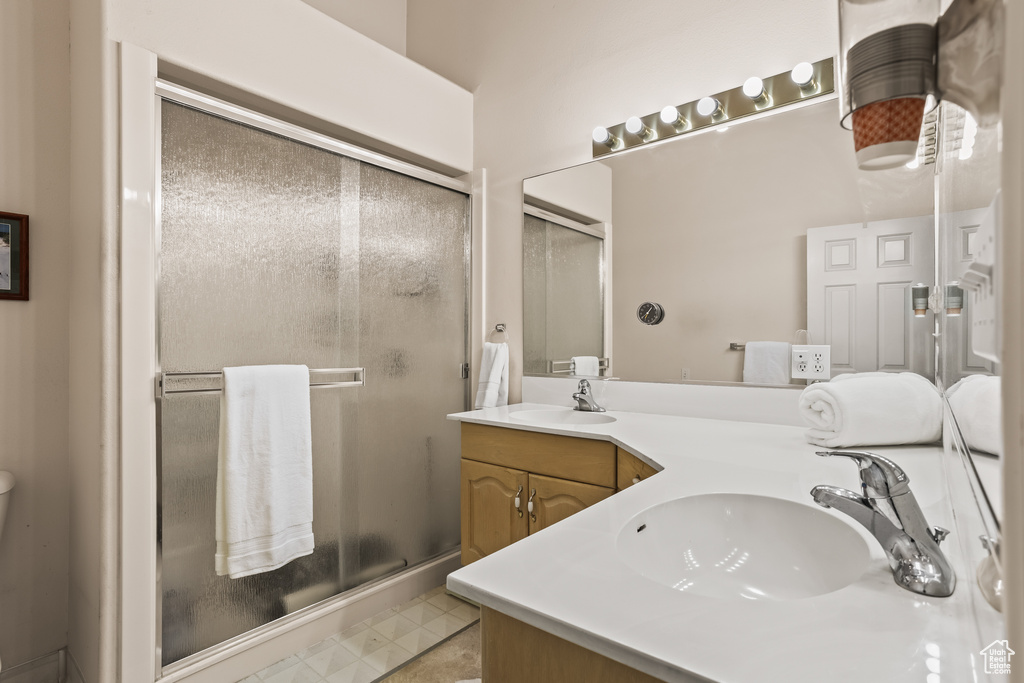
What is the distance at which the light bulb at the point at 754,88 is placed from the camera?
5.44ft

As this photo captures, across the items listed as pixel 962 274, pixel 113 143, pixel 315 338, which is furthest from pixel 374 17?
pixel 962 274

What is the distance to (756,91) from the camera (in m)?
1.66

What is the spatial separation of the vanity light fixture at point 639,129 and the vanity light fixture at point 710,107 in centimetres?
21

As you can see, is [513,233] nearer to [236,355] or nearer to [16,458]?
[236,355]

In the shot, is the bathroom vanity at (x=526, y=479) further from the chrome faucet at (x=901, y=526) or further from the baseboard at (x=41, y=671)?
the baseboard at (x=41, y=671)

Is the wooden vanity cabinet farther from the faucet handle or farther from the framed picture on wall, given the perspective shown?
the framed picture on wall

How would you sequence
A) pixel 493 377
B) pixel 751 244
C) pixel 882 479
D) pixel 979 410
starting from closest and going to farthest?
1. pixel 979 410
2. pixel 882 479
3. pixel 751 244
4. pixel 493 377

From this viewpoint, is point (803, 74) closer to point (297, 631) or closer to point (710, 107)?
point (710, 107)

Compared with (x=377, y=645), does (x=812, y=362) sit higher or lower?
higher

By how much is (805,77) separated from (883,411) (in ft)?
3.52

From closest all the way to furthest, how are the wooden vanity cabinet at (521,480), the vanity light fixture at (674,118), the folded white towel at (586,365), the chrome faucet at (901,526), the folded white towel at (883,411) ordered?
the chrome faucet at (901,526) < the folded white towel at (883,411) < the wooden vanity cabinet at (521,480) < the vanity light fixture at (674,118) < the folded white towel at (586,365)

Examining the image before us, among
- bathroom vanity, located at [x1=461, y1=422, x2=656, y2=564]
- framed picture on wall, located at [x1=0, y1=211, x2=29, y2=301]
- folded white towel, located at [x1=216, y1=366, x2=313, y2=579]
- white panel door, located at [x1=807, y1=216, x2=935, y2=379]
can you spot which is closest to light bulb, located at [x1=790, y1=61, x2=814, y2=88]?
white panel door, located at [x1=807, y1=216, x2=935, y2=379]

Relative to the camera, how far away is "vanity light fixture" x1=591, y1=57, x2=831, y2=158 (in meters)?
1.60

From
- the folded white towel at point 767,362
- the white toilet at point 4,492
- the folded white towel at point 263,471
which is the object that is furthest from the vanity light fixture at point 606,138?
the white toilet at point 4,492
